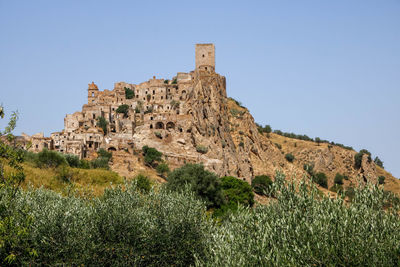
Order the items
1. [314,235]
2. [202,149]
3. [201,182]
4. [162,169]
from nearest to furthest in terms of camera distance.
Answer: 1. [314,235]
2. [201,182]
3. [162,169]
4. [202,149]

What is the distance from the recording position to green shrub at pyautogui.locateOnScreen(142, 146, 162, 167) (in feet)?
228

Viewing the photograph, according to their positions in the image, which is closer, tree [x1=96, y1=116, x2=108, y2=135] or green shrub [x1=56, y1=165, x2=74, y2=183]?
green shrub [x1=56, y1=165, x2=74, y2=183]

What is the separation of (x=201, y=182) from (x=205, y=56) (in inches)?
1765

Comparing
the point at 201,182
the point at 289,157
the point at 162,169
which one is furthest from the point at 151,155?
the point at 289,157

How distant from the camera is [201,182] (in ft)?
181

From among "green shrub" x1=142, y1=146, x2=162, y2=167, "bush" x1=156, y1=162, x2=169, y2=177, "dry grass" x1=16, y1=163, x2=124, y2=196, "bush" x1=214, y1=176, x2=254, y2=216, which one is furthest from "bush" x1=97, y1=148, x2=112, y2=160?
"dry grass" x1=16, y1=163, x2=124, y2=196

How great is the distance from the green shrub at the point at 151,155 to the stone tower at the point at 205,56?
91.2ft

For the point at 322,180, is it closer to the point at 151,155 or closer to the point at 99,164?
the point at 151,155

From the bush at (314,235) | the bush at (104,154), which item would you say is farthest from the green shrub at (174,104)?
the bush at (314,235)

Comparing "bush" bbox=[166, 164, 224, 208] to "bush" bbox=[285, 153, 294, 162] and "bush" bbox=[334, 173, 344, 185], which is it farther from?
"bush" bbox=[334, 173, 344, 185]

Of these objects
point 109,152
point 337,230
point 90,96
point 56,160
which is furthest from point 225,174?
point 337,230

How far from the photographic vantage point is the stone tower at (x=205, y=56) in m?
95.1

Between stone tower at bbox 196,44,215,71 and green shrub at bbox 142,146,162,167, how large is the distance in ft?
91.2

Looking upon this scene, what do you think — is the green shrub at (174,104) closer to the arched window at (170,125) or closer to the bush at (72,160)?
the arched window at (170,125)
